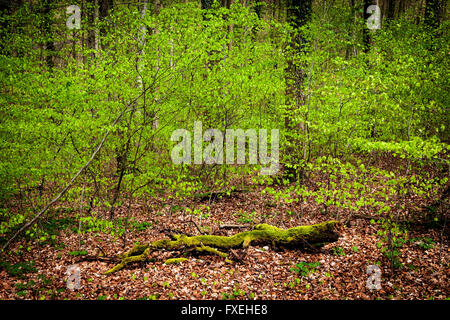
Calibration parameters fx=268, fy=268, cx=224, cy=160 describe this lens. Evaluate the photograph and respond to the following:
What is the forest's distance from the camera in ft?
20.0

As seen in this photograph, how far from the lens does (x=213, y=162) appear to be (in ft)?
31.5

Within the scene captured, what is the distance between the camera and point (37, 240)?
7.98 m

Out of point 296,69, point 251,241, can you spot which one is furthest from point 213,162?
point 296,69

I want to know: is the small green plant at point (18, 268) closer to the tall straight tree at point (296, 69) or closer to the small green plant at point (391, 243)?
the tall straight tree at point (296, 69)

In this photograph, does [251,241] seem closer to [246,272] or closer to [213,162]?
[246,272]

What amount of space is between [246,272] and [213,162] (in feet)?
13.7

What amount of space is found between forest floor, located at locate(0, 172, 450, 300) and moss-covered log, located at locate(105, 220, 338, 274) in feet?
0.63

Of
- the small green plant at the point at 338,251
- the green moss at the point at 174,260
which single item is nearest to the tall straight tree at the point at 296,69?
→ the small green plant at the point at 338,251

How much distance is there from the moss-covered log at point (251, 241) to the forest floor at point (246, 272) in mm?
193

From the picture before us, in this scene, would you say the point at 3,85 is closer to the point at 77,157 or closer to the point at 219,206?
the point at 77,157

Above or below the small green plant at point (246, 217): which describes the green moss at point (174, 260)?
below

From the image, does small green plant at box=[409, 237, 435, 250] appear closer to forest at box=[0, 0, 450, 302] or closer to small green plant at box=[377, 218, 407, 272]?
forest at box=[0, 0, 450, 302]

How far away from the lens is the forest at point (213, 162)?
6.10 m

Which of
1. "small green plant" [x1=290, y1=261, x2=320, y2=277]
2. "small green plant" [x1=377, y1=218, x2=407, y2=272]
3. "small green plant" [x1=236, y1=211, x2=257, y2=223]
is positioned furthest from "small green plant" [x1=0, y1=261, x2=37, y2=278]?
"small green plant" [x1=377, y1=218, x2=407, y2=272]
